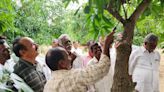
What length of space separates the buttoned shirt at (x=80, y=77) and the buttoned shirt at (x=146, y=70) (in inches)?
92.7

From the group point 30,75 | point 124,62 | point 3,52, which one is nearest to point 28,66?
point 30,75

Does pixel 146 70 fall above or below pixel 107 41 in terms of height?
below

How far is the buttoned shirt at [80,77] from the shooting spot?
80.7 inches

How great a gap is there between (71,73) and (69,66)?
13 centimetres

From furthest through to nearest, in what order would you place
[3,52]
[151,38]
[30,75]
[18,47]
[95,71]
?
[151,38], [3,52], [18,47], [30,75], [95,71]

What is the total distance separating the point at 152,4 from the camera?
2029 mm

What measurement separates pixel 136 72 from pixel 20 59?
6.75 ft

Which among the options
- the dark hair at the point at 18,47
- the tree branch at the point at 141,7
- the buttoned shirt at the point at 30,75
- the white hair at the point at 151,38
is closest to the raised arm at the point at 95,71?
the tree branch at the point at 141,7

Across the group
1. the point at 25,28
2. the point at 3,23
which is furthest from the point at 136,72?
the point at 25,28

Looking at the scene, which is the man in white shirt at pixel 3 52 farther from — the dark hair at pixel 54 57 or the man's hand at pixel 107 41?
the man's hand at pixel 107 41

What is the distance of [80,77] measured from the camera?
2055 millimetres

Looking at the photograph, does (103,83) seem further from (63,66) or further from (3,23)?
(63,66)

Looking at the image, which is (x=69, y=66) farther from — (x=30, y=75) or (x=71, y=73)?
(x=30, y=75)

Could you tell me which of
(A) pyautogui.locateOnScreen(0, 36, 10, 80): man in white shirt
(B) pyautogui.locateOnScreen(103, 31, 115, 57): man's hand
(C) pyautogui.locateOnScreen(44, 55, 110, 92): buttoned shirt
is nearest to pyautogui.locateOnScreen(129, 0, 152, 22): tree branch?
(B) pyautogui.locateOnScreen(103, 31, 115, 57): man's hand
